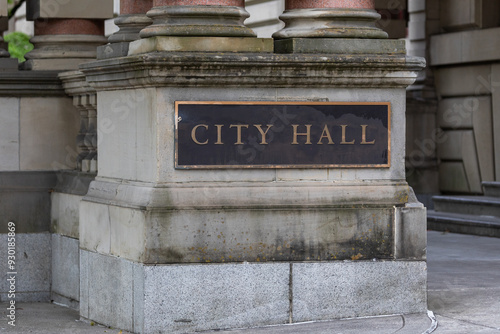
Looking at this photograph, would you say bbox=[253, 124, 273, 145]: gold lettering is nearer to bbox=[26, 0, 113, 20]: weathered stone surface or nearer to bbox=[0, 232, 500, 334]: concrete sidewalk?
bbox=[0, 232, 500, 334]: concrete sidewalk

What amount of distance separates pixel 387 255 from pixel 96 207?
2397mm

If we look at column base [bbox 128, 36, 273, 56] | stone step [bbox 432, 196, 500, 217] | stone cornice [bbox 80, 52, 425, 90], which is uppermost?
column base [bbox 128, 36, 273, 56]

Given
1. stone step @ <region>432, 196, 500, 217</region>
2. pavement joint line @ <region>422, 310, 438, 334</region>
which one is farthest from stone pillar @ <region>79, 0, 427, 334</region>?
stone step @ <region>432, 196, 500, 217</region>

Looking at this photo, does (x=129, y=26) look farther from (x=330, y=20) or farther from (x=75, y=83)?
(x=330, y=20)

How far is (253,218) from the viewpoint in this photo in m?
8.37

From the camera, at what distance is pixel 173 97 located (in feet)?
27.0

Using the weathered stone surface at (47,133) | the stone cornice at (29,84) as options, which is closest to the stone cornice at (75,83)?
the stone cornice at (29,84)

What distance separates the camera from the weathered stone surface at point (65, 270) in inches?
405

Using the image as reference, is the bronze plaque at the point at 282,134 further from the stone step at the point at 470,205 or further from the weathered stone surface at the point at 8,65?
the stone step at the point at 470,205

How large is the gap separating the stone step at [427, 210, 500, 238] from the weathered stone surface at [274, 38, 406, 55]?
657 cm

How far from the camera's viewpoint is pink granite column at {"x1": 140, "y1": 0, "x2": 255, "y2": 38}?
27.5 ft

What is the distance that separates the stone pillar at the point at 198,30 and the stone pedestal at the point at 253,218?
0.17 metres

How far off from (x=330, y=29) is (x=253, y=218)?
1610 millimetres

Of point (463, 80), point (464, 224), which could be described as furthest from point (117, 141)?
point (463, 80)
